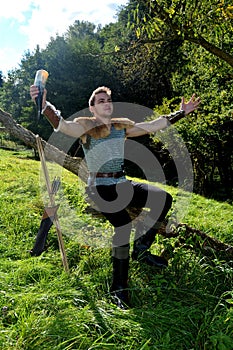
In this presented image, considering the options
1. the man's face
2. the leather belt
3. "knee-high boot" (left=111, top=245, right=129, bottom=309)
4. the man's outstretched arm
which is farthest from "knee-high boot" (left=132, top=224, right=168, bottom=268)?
the man's face

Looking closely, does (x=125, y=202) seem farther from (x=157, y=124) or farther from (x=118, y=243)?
(x=157, y=124)

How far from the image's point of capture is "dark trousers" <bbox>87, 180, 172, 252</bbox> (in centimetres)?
319

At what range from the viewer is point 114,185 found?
3262 millimetres

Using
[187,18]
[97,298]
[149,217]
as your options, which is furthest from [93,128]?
[187,18]

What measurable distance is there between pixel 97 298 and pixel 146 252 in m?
0.73

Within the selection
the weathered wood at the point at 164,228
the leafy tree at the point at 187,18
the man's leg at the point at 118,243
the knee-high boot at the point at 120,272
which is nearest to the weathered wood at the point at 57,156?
the weathered wood at the point at 164,228

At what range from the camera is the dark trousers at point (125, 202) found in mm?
3189

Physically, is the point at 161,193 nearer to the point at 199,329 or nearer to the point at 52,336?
the point at 199,329

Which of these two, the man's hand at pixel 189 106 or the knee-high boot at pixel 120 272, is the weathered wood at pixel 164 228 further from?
the man's hand at pixel 189 106

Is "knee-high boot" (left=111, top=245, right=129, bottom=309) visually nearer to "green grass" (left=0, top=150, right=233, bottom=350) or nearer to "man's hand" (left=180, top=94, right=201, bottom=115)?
"green grass" (left=0, top=150, right=233, bottom=350)

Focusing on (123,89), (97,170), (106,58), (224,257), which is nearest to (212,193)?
(224,257)

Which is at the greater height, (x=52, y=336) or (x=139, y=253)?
(x=139, y=253)

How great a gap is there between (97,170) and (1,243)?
148cm

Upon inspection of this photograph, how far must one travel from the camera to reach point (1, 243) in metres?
3.94
